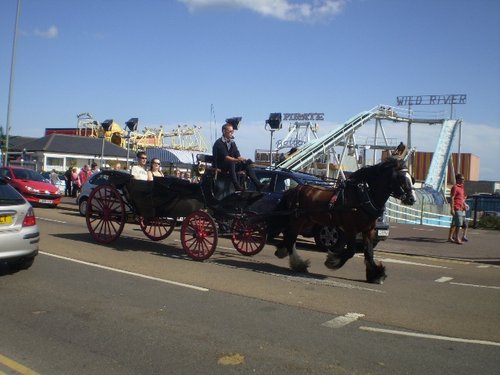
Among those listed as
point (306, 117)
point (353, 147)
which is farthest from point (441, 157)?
point (306, 117)

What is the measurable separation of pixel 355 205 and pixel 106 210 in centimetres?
576

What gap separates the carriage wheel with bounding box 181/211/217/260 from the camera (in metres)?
9.99

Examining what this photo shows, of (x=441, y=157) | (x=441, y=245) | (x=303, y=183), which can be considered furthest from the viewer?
(x=441, y=157)

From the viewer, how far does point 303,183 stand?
Result: 12492 mm

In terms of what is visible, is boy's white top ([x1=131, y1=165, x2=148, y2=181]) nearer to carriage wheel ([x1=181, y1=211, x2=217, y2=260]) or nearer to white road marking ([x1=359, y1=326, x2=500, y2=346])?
carriage wheel ([x1=181, y1=211, x2=217, y2=260])

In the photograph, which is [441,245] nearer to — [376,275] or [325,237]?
[325,237]

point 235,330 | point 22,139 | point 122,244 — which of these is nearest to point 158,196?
point 122,244

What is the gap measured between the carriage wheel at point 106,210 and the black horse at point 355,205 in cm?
383

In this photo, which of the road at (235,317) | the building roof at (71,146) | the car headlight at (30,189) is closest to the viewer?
the road at (235,317)

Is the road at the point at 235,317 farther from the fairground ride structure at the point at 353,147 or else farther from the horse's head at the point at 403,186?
the fairground ride structure at the point at 353,147

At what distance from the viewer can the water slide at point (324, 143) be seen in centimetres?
4403

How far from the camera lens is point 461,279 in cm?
998

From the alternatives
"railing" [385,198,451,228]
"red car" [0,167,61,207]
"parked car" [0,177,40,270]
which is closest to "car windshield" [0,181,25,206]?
"parked car" [0,177,40,270]

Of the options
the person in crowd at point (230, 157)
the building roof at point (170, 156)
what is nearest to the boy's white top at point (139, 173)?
the person in crowd at point (230, 157)
